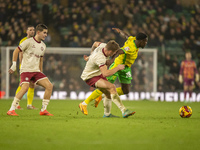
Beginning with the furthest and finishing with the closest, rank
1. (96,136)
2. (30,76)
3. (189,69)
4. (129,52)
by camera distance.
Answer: (189,69)
(129,52)
(30,76)
(96,136)

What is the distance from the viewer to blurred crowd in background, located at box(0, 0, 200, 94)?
65.7 ft

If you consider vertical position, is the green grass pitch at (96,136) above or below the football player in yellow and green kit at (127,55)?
below

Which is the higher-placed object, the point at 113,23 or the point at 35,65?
the point at 113,23

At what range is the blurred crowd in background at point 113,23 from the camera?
65.7ft

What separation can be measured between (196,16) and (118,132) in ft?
61.3

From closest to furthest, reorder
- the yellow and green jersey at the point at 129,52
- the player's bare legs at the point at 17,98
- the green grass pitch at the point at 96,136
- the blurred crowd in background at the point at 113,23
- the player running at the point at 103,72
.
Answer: the green grass pitch at the point at 96,136 < the player running at the point at 103,72 < the player's bare legs at the point at 17,98 < the yellow and green jersey at the point at 129,52 < the blurred crowd in background at the point at 113,23

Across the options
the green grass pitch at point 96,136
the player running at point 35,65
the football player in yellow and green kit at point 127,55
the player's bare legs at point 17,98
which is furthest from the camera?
the football player in yellow and green kit at point 127,55

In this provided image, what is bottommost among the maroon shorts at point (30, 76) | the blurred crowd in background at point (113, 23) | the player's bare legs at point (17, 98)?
the player's bare legs at point (17, 98)

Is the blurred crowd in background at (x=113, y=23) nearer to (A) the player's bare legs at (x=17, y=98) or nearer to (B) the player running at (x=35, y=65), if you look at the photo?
(B) the player running at (x=35, y=65)

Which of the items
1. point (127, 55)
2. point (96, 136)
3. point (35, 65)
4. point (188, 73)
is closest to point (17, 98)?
point (35, 65)

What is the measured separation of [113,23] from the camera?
2188 centimetres

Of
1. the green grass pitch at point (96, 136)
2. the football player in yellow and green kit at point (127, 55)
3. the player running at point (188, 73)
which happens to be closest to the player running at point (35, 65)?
the football player in yellow and green kit at point (127, 55)

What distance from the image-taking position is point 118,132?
20.1 ft

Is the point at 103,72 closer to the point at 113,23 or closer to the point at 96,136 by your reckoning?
the point at 96,136
